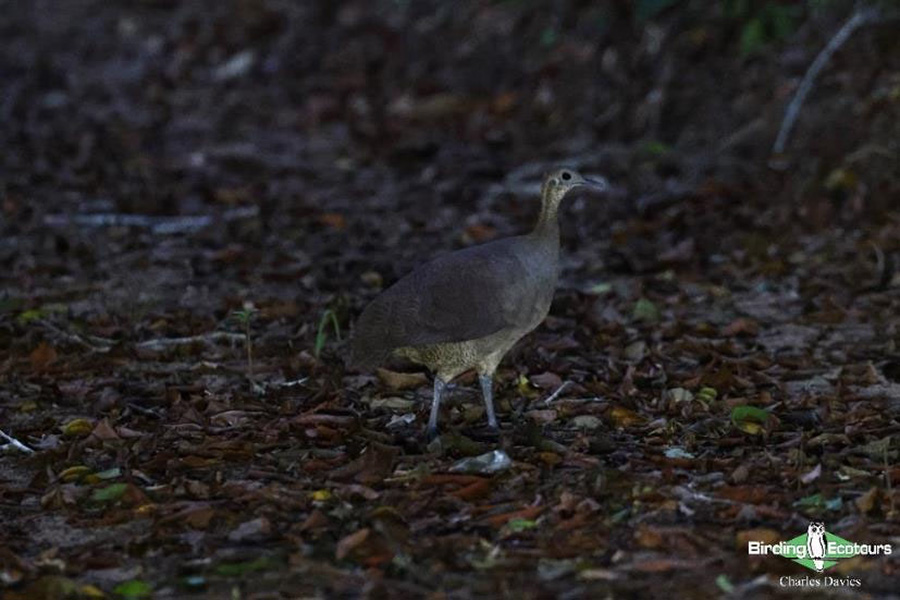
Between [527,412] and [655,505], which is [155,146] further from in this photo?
[655,505]

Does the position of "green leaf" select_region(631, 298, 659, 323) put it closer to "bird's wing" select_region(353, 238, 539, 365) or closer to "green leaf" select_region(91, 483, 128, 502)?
"bird's wing" select_region(353, 238, 539, 365)

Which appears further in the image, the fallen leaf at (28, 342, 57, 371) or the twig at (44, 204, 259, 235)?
the twig at (44, 204, 259, 235)

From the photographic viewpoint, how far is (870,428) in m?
5.94

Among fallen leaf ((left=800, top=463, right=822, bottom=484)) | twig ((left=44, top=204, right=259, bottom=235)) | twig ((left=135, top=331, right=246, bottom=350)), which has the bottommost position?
fallen leaf ((left=800, top=463, right=822, bottom=484))

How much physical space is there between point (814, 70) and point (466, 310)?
4.54m

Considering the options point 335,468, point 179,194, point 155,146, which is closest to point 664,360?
point 335,468

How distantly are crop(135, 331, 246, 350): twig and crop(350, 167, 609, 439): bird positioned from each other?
61.4 inches

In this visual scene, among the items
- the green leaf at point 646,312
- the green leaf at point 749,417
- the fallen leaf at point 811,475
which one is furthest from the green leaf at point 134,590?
the green leaf at point 646,312

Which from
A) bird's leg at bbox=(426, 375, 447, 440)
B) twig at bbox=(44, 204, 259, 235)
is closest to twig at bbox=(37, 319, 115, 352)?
bird's leg at bbox=(426, 375, 447, 440)

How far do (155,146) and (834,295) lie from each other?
6.01 metres

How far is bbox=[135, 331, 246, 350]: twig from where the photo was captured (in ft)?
24.2

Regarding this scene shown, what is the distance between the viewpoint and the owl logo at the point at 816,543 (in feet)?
15.3

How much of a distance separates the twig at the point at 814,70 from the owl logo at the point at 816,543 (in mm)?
5131

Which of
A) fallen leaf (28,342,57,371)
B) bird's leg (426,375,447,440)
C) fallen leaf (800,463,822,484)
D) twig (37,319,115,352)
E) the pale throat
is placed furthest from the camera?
twig (37,319,115,352)
